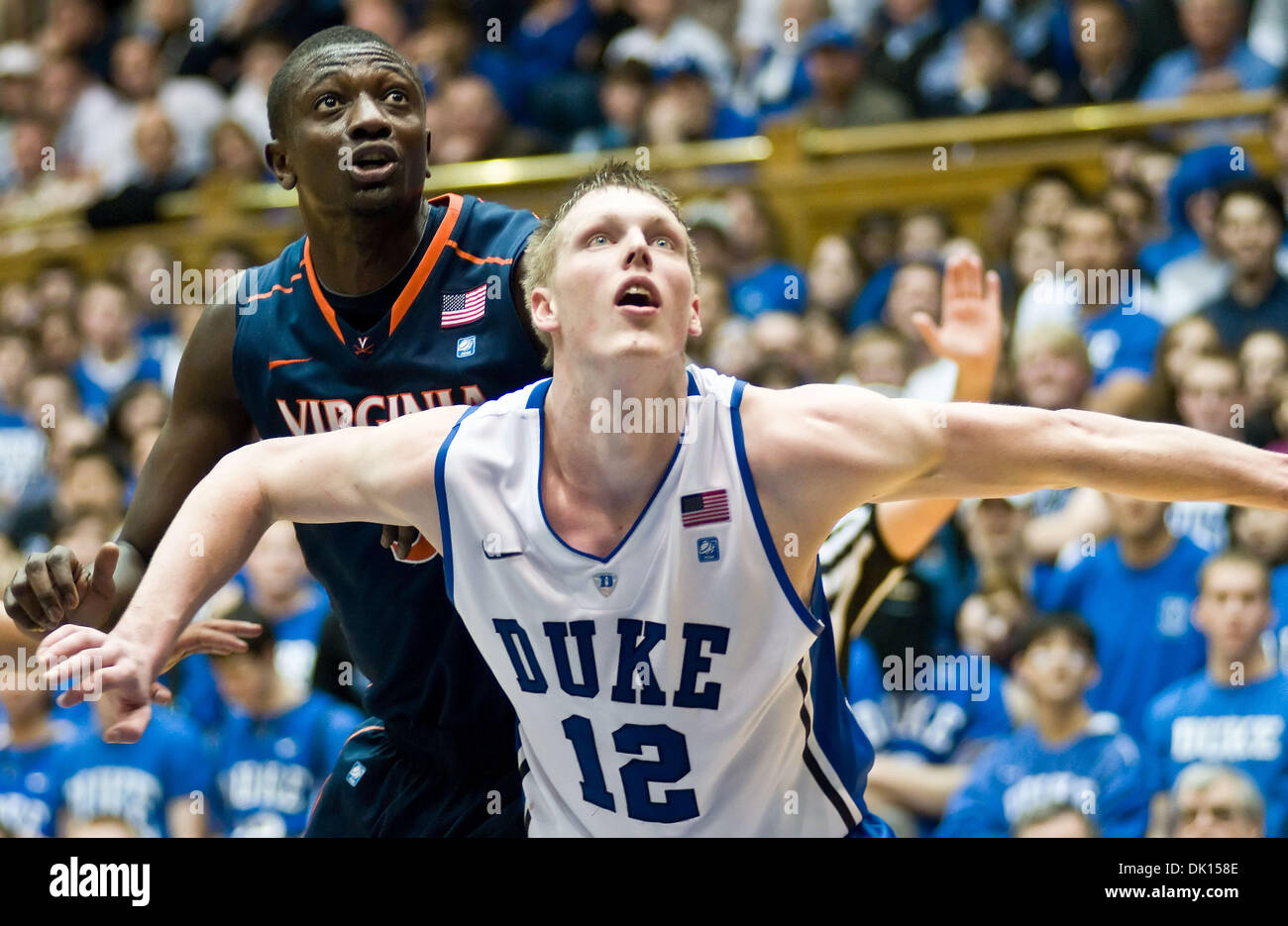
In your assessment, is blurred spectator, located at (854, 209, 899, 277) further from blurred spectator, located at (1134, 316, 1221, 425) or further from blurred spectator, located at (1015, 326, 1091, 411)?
blurred spectator, located at (1134, 316, 1221, 425)

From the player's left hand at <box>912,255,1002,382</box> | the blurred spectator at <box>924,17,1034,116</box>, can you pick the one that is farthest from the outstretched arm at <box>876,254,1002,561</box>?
the blurred spectator at <box>924,17,1034,116</box>

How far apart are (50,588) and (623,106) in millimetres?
5597

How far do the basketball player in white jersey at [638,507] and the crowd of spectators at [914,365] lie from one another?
1695mm

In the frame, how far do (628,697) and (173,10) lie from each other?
8.43 meters

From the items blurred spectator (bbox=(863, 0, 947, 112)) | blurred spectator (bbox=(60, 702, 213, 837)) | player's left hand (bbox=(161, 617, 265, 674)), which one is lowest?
blurred spectator (bbox=(60, 702, 213, 837))

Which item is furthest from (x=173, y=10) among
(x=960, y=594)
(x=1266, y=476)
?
(x=1266, y=476)

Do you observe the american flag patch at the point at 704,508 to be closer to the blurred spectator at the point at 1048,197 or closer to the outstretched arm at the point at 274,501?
the outstretched arm at the point at 274,501

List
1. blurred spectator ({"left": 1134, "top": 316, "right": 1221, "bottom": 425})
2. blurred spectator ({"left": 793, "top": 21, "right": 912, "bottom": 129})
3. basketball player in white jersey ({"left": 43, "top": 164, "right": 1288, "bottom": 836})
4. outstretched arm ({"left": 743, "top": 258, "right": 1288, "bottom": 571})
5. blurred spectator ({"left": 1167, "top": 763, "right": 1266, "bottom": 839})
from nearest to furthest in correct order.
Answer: outstretched arm ({"left": 743, "top": 258, "right": 1288, "bottom": 571})
basketball player in white jersey ({"left": 43, "top": 164, "right": 1288, "bottom": 836})
blurred spectator ({"left": 1167, "top": 763, "right": 1266, "bottom": 839})
blurred spectator ({"left": 1134, "top": 316, "right": 1221, "bottom": 425})
blurred spectator ({"left": 793, "top": 21, "right": 912, "bottom": 129})

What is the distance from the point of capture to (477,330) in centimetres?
374

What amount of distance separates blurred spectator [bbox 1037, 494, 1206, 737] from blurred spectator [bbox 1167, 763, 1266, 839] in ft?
A: 1.65

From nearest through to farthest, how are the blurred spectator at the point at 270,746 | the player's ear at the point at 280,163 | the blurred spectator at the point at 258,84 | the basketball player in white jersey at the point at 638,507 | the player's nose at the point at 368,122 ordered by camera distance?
the basketball player in white jersey at the point at 638,507, the player's nose at the point at 368,122, the player's ear at the point at 280,163, the blurred spectator at the point at 270,746, the blurred spectator at the point at 258,84

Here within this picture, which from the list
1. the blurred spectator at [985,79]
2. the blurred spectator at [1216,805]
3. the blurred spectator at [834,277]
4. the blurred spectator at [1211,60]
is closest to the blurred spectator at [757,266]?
the blurred spectator at [834,277]

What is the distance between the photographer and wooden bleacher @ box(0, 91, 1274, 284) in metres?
7.34

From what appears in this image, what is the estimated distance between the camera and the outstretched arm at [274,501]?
3.02m
